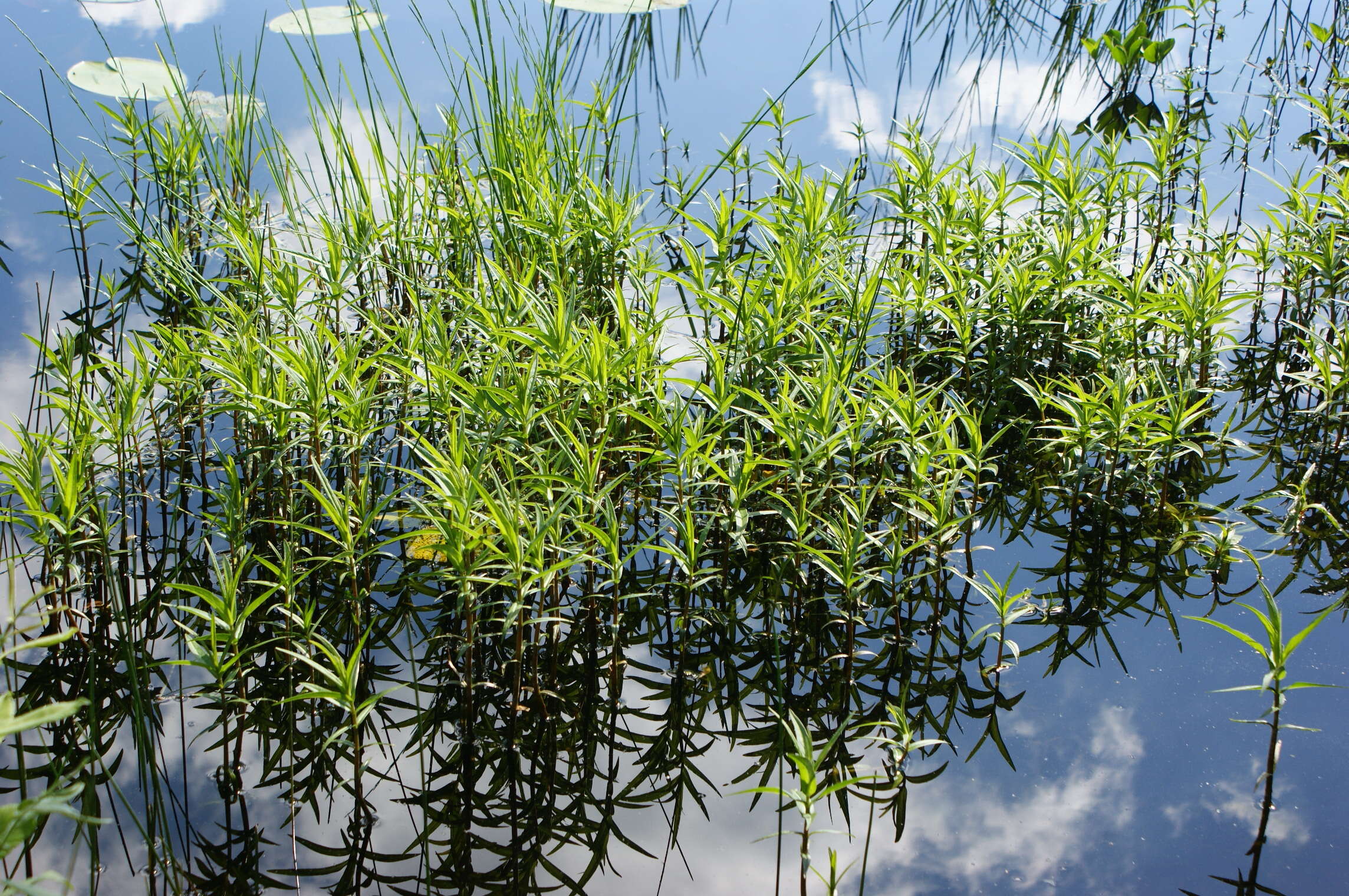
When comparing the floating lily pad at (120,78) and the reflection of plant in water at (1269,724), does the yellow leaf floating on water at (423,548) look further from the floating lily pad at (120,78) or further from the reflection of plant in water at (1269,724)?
the floating lily pad at (120,78)

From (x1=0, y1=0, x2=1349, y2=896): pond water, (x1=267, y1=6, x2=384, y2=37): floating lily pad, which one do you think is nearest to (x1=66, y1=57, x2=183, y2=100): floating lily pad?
(x1=267, y1=6, x2=384, y2=37): floating lily pad

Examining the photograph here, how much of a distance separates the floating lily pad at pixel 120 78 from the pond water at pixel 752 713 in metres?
1.81

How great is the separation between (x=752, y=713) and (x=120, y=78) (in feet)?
11.2

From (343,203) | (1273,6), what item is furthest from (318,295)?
(1273,6)

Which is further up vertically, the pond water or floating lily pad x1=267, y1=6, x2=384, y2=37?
floating lily pad x1=267, y1=6, x2=384, y2=37

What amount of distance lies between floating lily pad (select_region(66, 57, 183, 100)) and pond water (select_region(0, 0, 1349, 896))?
1805 millimetres

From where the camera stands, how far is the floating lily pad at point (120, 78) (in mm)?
4035

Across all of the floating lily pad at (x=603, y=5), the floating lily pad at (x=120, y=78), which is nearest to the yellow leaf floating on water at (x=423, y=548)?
the floating lily pad at (x=120, y=78)

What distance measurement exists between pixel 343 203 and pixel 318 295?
0.24 metres

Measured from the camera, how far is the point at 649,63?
4.25m

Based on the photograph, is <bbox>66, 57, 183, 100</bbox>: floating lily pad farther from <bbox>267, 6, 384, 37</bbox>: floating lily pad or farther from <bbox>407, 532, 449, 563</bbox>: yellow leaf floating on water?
<bbox>407, 532, 449, 563</bbox>: yellow leaf floating on water

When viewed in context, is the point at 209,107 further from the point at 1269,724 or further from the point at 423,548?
the point at 1269,724

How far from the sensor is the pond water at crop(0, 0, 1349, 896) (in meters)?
1.68

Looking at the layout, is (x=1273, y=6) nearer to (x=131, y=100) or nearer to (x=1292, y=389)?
(x=1292, y=389)
